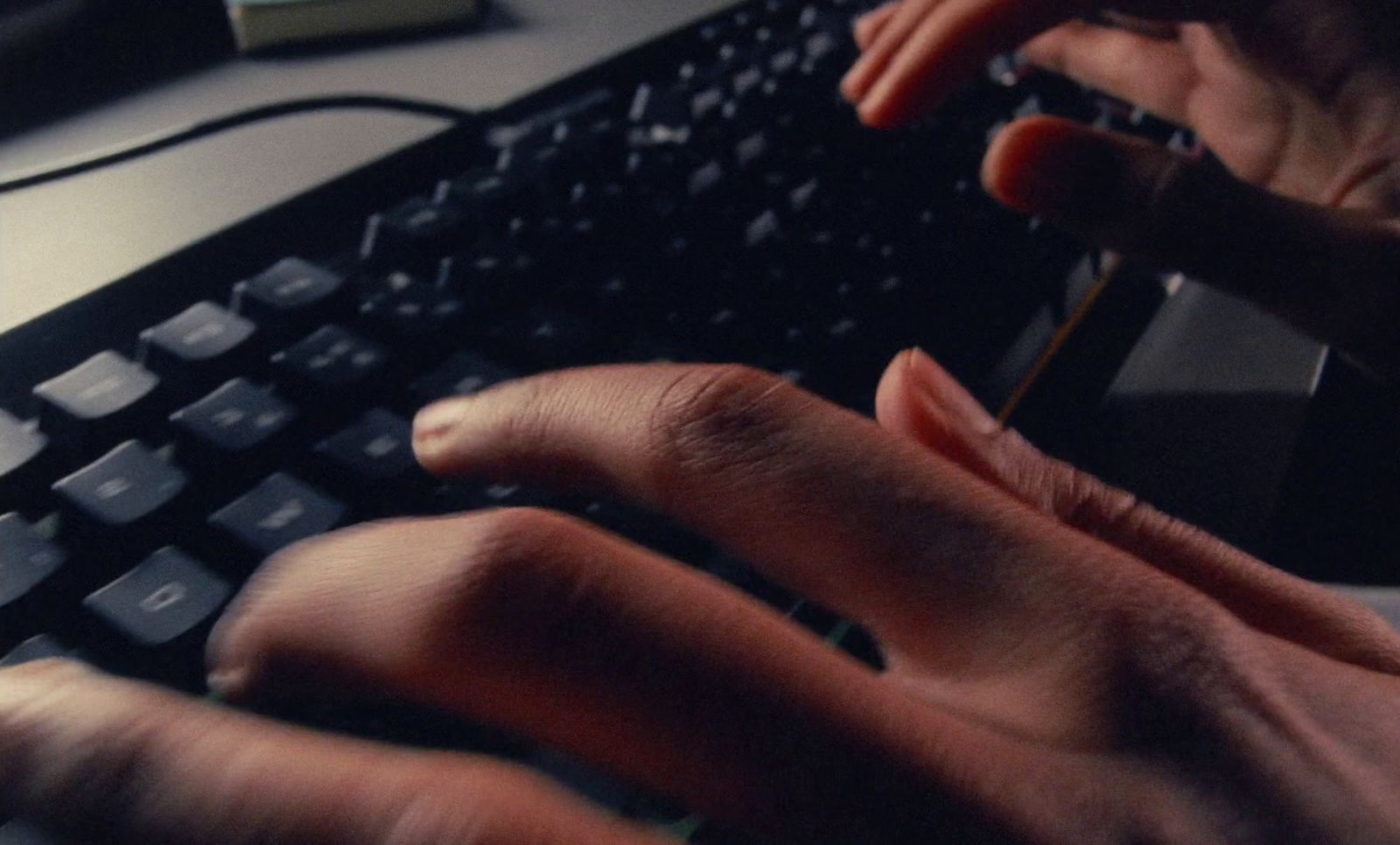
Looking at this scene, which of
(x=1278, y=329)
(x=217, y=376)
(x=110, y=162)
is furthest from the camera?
(x=1278, y=329)

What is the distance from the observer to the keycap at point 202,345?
40 centimetres

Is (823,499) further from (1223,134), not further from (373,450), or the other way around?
(1223,134)

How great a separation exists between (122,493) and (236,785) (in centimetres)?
14

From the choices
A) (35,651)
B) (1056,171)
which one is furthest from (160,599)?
(1056,171)

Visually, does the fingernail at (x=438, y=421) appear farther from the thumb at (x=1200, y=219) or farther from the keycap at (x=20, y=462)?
the thumb at (x=1200, y=219)

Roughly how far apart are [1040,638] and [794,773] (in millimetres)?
92

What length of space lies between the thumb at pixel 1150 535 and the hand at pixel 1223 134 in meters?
0.12

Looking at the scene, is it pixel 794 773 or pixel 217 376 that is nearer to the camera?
pixel 794 773

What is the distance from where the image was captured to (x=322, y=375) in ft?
1.36

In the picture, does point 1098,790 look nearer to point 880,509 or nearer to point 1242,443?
point 880,509

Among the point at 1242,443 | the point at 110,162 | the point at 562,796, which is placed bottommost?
the point at 1242,443

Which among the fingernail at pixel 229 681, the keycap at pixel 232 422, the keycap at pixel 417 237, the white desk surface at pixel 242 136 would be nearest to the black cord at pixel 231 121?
the white desk surface at pixel 242 136

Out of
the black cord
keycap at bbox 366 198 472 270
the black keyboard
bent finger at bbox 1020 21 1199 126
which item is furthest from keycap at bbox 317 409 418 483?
bent finger at bbox 1020 21 1199 126

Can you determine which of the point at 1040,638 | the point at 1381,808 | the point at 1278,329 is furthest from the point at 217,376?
the point at 1278,329
